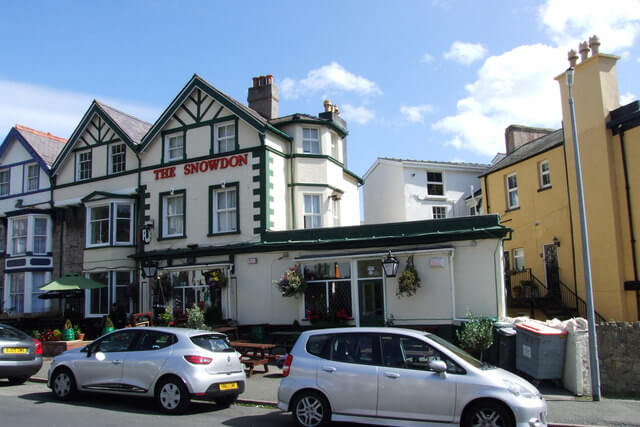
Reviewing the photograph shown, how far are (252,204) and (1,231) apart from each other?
49.6 feet

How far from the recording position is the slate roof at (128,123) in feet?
75.0

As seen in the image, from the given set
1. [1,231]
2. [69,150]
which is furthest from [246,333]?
[1,231]

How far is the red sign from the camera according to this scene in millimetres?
19516

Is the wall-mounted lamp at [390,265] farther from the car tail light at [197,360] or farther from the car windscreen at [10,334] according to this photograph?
the car windscreen at [10,334]

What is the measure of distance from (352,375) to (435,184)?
1093 inches

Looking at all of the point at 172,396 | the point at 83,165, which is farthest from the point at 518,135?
the point at 172,396

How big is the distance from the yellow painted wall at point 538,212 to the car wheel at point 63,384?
1753cm

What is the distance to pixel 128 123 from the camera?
24141mm

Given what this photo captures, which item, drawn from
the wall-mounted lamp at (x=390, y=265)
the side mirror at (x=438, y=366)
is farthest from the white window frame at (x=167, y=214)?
the side mirror at (x=438, y=366)

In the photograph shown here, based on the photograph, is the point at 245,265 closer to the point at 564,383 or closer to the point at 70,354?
the point at 70,354

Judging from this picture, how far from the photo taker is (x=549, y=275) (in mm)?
22062

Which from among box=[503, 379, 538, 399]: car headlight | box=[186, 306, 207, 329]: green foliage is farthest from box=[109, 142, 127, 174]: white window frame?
box=[503, 379, 538, 399]: car headlight

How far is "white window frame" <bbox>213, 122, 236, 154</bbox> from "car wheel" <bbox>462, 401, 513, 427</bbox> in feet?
47.1

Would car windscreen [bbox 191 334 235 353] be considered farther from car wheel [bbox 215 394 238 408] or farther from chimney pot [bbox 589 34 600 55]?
chimney pot [bbox 589 34 600 55]
